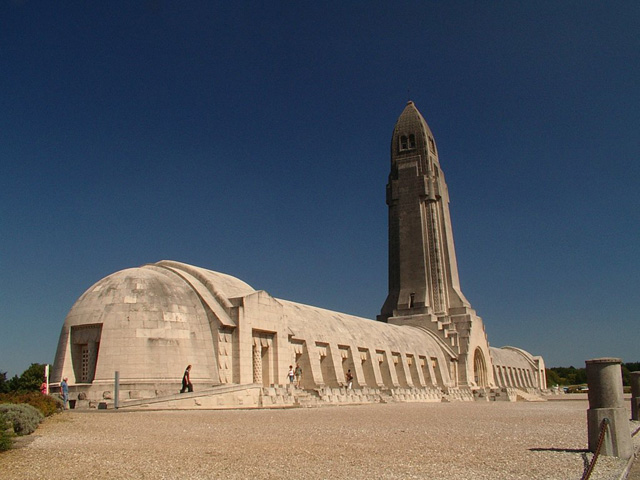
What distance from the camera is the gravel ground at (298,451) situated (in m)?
7.12

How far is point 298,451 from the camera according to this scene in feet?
28.8

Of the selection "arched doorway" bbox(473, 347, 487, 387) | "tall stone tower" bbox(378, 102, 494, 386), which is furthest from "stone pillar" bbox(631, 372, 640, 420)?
"arched doorway" bbox(473, 347, 487, 387)

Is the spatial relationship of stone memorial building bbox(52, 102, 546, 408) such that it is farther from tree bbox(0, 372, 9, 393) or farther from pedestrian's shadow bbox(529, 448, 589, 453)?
pedestrian's shadow bbox(529, 448, 589, 453)

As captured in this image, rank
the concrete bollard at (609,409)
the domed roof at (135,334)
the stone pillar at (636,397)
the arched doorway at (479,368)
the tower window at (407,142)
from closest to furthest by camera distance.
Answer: the concrete bollard at (609,409)
the stone pillar at (636,397)
the domed roof at (135,334)
the arched doorway at (479,368)
the tower window at (407,142)

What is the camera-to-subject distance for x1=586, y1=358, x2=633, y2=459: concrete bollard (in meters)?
8.47

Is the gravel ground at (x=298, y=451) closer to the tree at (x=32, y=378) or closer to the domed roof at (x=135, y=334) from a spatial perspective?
the domed roof at (x=135, y=334)

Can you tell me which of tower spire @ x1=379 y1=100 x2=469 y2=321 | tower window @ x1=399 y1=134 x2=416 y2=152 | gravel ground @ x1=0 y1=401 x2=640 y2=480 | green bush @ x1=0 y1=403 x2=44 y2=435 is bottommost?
gravel ground @ x1=0 y1=401 x2=640 y2=480

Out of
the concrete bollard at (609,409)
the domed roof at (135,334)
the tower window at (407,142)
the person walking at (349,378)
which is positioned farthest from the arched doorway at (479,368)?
the concrete bollard at (609,409)

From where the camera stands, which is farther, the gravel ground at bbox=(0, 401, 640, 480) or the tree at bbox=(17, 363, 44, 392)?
the tree at bbox=(17, 363, 44, 392)

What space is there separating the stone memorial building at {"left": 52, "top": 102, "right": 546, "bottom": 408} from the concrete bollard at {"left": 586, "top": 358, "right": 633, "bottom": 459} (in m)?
13.6

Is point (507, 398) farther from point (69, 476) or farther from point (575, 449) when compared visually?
point (69, 476)

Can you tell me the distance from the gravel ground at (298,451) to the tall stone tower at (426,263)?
1432 inches

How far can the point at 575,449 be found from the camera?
9273 mm

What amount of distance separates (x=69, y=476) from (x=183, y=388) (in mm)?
13840
